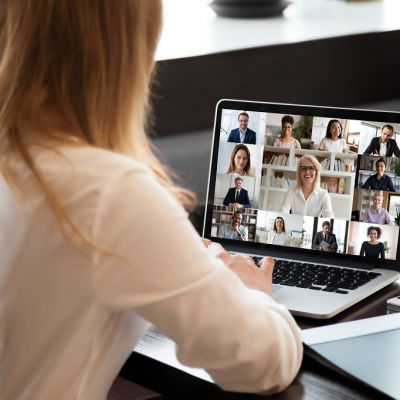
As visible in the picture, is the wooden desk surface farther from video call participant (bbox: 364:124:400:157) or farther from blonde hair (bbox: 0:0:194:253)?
video call participant (bbox: 364:124:400:157)

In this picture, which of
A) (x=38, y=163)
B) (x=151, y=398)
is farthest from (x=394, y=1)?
(x=38, y=163)

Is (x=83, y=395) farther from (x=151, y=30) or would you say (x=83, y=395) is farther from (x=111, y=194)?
(x=151, y=30)

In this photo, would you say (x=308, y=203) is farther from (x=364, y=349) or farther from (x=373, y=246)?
(x=364, y=349)

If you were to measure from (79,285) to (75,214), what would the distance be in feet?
0.25

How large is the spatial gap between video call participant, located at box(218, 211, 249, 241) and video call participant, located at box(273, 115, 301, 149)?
0.45 feet

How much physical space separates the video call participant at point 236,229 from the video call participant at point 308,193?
9 centimetres

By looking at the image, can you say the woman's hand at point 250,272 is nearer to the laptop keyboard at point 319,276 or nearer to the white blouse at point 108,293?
the white blouse at point 108,293

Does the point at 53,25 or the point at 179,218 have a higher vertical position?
the point at 53,25

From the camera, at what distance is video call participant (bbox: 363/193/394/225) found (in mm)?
1398

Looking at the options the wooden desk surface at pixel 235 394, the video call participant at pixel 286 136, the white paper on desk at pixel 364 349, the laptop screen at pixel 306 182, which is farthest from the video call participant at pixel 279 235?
the wooden desk surface at pixel 235 394

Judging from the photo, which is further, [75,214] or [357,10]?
[357,10]

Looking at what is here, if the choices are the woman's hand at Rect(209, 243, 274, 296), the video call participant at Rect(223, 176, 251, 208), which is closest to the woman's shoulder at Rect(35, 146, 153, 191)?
the woman's hand at Rect(209, 243, 274, 296)

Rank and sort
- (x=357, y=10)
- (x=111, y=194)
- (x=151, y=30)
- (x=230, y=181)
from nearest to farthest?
(x=111, y=194), (x=151, y=30), (x=230, y=181), (x=357, y=10)

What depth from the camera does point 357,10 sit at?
2.24 m
